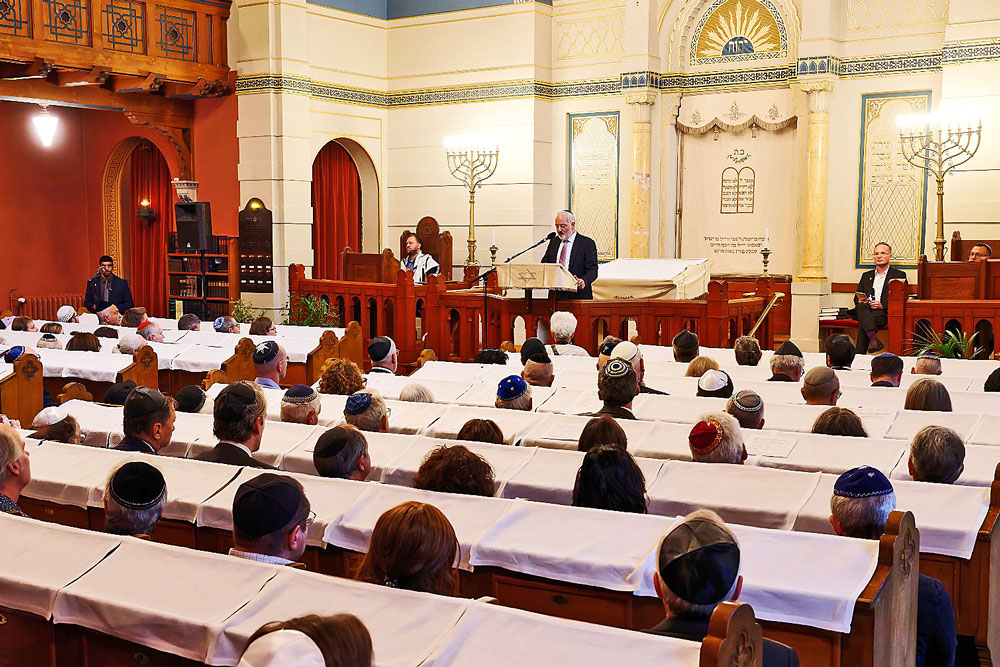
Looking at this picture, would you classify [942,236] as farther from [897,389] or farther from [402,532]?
[402,532]

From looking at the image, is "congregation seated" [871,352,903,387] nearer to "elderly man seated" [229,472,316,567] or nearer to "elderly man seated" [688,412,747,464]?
"elderly man seated" [688,412,747,464]

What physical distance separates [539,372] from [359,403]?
1349mm

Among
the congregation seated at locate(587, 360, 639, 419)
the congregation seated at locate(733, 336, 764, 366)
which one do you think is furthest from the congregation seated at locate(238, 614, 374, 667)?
the congregation seated at locate(733, 336, 764, 366)

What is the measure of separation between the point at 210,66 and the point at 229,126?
715 millimetres

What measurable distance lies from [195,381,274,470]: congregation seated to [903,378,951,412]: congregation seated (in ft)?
9.47

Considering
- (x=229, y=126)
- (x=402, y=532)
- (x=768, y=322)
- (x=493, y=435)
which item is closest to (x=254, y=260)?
(x=229, y=126)

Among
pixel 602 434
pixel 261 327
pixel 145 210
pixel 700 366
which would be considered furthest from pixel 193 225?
pixel 602 434

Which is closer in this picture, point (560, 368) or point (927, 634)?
point (927, 634)

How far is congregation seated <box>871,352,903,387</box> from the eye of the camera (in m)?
5.59

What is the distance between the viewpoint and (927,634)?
298 cm

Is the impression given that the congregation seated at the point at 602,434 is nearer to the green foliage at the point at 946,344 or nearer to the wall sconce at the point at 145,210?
the green foliage at the point at 946,344

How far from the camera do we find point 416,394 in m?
5.57

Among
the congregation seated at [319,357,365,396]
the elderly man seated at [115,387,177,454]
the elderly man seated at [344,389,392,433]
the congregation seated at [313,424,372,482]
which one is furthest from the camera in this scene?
the congregation seated at [319,357,365,396]

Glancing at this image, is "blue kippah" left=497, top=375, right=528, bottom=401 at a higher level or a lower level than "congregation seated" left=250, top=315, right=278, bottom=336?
lower
